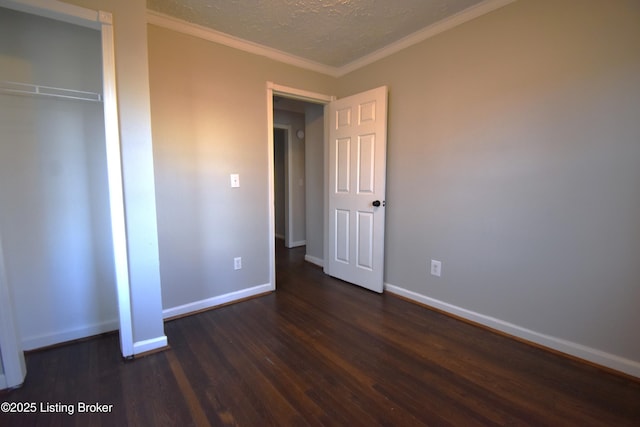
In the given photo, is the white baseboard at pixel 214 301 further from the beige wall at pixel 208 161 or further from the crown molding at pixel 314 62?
the crown molding at pixel 314 62

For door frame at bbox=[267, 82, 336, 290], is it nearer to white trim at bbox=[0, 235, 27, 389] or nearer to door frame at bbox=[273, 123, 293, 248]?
door frame at bbox=[273, 123, 293, 248]

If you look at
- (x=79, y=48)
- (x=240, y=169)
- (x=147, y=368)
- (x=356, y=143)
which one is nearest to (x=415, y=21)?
(x=356, y=143)

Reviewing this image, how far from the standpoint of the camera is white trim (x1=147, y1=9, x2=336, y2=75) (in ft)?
7.32

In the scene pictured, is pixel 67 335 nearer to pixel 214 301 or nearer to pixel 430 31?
pixel 214 301

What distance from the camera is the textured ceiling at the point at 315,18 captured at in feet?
6.85

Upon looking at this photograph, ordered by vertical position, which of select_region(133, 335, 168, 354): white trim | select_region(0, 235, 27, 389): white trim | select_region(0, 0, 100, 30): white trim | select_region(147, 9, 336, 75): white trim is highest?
select_region(147, 9, 336, 75): white trim

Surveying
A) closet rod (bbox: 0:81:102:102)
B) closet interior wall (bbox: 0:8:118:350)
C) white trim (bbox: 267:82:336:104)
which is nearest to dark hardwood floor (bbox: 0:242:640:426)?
closet interior wall (bbox: 0:8:118:350)

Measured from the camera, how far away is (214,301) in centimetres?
265

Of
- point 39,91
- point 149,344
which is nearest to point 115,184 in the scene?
point 39,91

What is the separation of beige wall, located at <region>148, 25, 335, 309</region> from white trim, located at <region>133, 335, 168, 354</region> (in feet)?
1.58

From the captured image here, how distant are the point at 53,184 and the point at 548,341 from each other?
3.50m

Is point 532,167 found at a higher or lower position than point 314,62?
lower

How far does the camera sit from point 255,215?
2859 millimetres

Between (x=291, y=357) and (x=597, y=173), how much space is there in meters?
2.18
